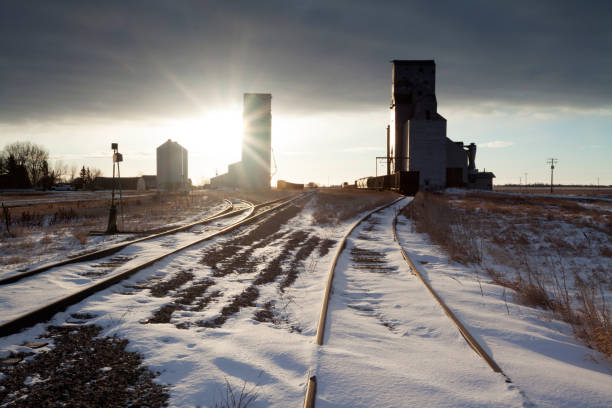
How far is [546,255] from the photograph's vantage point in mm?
11688

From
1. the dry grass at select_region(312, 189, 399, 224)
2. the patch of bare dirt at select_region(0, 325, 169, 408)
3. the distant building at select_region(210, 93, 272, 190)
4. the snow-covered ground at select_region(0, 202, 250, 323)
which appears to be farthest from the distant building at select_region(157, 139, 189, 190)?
the patch of bare dirt at select_region(0, 325, 169, 408)

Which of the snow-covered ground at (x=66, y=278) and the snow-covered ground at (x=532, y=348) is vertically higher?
the snow-covered ground at (x=66, y=278)

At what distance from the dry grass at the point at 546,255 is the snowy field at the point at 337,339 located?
334 millimetres

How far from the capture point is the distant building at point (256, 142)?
71750 mm

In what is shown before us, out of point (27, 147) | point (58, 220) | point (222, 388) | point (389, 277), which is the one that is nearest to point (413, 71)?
point (58, 220)

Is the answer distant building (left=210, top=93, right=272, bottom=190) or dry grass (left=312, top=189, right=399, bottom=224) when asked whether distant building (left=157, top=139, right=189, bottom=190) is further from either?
dry grass (left=312, top=189, right=399, bottom=224)

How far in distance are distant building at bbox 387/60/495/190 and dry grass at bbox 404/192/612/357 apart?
97.2ft

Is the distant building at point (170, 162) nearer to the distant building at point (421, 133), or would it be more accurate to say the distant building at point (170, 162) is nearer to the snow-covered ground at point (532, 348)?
the distant building at point (421, 133)

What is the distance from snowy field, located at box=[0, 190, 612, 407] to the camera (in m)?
3.06

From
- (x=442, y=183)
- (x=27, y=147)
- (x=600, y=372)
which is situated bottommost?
(x=600, y=372)

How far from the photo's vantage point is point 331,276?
6707 millimetres

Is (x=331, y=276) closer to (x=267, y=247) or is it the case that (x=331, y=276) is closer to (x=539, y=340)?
(x=539, y=340)

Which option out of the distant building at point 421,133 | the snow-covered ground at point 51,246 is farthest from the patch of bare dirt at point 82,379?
the distant building at point 421,133

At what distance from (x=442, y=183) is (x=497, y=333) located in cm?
5079
